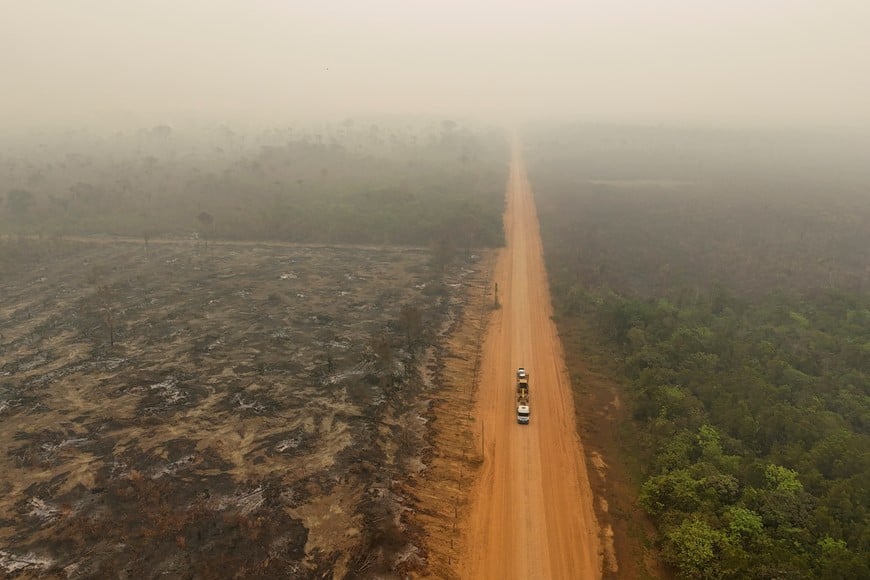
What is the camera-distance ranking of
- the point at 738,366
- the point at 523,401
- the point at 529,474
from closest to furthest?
the point at 529,474 < the point at 523,401 < the point at 738,366

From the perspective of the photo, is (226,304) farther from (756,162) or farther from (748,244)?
(756,162)

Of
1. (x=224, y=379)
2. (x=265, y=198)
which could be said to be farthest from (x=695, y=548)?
(x=265, y=198)

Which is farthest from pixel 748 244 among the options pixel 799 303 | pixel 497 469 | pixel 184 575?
pixel 184 575

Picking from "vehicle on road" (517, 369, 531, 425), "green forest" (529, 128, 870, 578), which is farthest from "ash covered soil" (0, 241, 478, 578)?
"green forest" (529, 128, 870, 578)

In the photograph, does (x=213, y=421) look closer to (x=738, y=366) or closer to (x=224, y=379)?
(x=224, y=379)

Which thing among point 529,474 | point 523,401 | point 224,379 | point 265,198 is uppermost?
point 265,198

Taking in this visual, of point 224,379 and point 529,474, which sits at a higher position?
point 224,379
